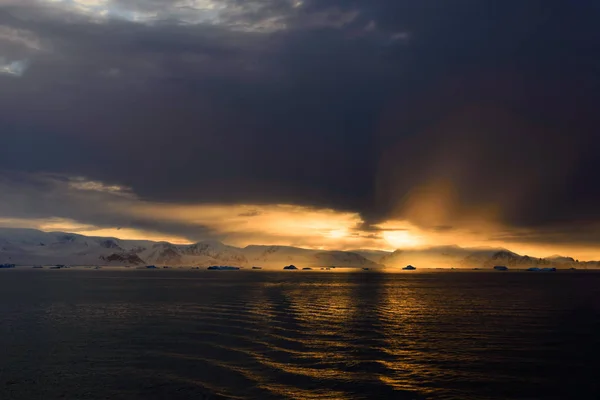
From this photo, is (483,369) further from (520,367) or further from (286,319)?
(286,319)

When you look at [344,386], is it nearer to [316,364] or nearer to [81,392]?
[316,364]

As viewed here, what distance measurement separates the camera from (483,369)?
4709cm

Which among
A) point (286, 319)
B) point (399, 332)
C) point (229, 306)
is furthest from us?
point (229, 306)

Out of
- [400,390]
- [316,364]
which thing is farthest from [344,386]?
[316,364]

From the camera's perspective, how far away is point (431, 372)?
151ft

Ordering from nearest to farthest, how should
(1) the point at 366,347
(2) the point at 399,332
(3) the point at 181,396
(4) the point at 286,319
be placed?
1. (3) the point at 181,396
2. (1) the point at 366,347
3. (2) the point at 399,332
4. (4) the point at 286,319

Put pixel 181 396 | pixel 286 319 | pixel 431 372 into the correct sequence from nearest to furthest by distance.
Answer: pixel 181 396, pixel 431 372, pixel 286 319

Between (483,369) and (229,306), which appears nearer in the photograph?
(483,369)

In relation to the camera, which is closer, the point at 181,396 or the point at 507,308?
the point at 181,396

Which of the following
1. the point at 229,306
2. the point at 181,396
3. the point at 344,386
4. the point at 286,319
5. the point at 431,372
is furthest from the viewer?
the point at 229,306

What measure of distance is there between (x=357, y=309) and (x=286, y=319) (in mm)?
27494

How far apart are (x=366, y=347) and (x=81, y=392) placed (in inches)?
1278

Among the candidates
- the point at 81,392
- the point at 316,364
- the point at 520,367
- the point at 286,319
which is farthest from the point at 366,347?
the point at 81,392

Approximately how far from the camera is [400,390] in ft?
132
